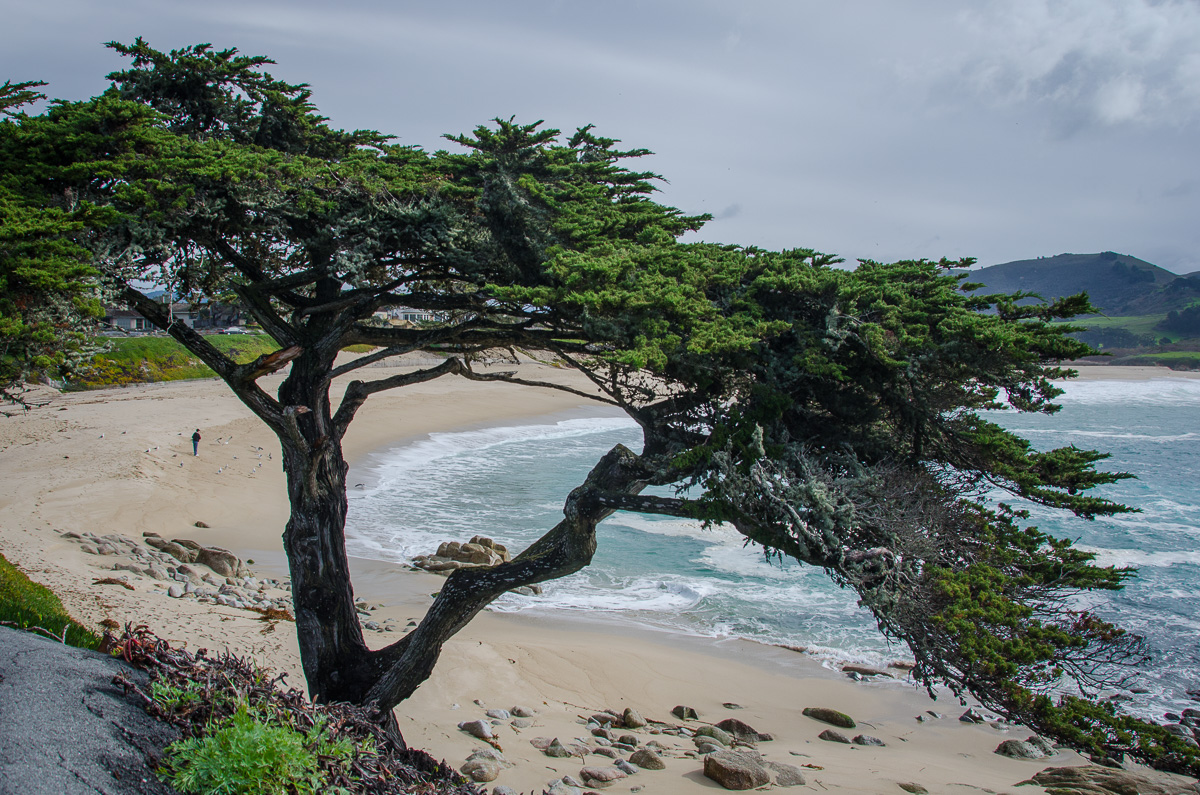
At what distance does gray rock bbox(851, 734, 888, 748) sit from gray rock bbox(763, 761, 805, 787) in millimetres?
1882

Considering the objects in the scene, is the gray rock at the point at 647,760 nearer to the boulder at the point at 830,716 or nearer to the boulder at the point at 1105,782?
the boulder at the point at 830,716

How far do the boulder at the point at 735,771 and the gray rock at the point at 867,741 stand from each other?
98.1 inches

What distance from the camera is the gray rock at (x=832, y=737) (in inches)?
355

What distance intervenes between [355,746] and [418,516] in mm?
15165

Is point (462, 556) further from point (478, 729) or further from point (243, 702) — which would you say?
point (243, 702)

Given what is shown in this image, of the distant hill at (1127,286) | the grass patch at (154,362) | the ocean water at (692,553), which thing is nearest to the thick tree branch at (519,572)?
the ocean water at (692,553)

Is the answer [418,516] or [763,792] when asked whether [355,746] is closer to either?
[763,792]

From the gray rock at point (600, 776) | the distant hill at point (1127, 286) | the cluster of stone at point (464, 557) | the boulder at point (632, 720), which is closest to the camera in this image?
the gray rock at point (600, 776)

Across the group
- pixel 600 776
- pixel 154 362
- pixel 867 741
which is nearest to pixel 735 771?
pixel 600 776

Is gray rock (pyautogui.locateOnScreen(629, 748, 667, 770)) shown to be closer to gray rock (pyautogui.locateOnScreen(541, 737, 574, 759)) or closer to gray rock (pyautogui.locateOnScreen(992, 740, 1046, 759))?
gray rock (pyautogui.locateOnScreen(541, 737, 574, 759))

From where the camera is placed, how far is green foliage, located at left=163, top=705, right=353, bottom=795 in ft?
10.7

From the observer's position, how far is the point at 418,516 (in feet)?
61.8

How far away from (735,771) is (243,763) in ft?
16.2

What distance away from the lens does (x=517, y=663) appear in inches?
403
